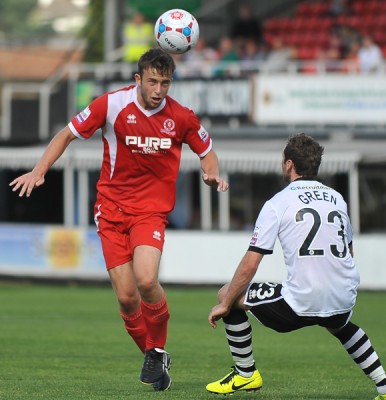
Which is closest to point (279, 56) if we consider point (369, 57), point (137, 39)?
point (369, 57)

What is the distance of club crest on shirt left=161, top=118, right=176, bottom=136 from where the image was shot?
9.27m

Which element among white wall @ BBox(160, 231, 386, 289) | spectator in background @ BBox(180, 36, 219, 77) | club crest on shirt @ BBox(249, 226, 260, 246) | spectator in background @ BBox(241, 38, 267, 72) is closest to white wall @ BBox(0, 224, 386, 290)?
white wall @ BBox(160, 231, 386, 289)

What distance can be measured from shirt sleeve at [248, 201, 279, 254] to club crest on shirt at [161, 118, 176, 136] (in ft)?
5.12

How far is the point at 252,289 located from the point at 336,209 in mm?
756

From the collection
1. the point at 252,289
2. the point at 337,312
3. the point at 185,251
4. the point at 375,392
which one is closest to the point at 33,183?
the point at 252,289

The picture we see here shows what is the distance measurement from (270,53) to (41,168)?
1908cm

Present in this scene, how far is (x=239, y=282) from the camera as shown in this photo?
7867 millimetres

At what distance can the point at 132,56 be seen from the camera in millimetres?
27578

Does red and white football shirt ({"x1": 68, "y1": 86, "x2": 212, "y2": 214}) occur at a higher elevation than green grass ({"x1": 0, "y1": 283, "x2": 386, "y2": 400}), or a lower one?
higher

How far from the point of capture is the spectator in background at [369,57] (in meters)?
25.2

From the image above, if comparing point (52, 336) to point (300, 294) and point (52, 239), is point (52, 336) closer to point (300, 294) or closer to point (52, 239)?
point (300, 294)

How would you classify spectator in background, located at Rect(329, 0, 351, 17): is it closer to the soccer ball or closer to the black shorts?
the soccer ball

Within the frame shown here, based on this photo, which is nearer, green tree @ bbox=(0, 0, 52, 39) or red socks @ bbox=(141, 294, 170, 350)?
red socks @ bbox=(141, 294, 170, 350)

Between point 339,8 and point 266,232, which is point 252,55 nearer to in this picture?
point 339,8
